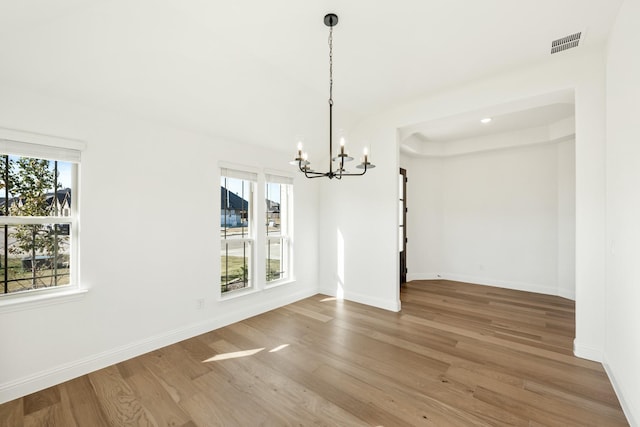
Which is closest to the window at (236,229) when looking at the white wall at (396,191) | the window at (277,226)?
the window at (277,226)

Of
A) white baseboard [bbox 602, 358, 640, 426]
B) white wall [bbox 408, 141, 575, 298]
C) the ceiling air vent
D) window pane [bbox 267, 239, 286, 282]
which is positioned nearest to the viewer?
white baseboard [bbox 602, 358, 640, 426]

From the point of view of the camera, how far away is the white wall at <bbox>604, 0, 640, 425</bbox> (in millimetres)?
1816

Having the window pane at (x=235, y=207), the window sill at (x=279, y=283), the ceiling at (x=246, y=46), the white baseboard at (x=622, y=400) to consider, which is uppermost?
the ceiling at (x=246, y=46)

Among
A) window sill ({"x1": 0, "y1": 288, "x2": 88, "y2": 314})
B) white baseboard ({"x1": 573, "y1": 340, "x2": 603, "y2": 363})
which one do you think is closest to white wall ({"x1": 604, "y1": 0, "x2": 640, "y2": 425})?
white baseboard ({"x1": 573, "y1": 340, "x2": 603, "y2": 363})

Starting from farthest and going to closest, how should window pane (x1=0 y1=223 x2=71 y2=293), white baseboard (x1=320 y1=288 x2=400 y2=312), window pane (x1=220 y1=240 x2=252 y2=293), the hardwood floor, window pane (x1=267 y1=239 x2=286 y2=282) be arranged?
window pane (x1=267 y1=239 x2=286 y2=282)
white baseboard (x1=320 y1=288 x2=400 y2=312)
window pane (x1=220 y1=240 x2=252 y2=293)
window pane (x1=0 y1=223 x2=71 y2=293)
the hardwood floor

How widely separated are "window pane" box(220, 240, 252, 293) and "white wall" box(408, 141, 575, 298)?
375 cm

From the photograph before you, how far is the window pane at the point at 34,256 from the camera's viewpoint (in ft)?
7.49

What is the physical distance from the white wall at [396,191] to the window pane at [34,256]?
349cm

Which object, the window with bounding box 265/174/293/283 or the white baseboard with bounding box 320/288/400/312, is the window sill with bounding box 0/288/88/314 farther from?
the white baseboard with bounding box 320/288/400/312

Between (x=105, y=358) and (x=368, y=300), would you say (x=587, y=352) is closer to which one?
(x=368, y=300)

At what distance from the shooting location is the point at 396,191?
161 inches

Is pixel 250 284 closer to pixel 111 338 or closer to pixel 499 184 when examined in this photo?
pixel 111 338

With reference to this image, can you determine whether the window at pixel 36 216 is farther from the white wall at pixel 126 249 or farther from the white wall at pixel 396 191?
the white wall at pixel 396 191

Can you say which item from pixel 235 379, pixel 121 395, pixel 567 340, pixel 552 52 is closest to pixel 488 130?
pixel 552 52
